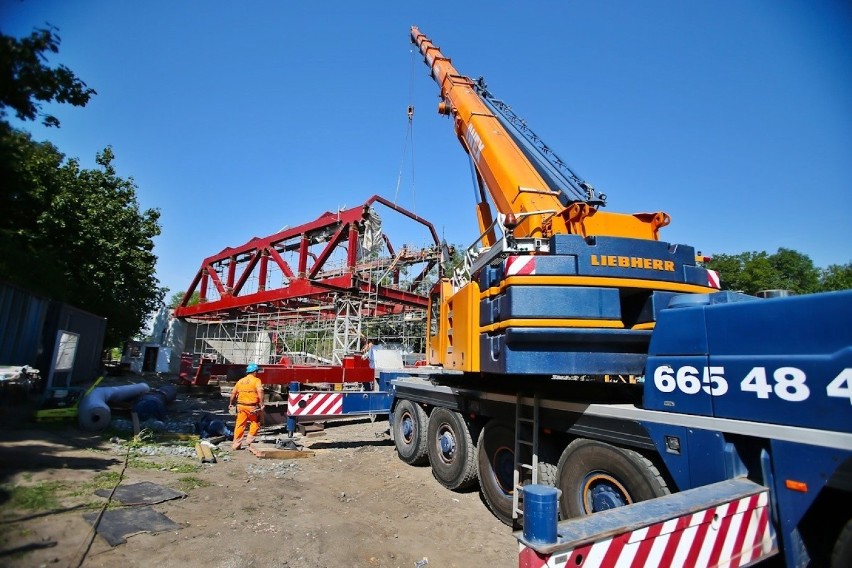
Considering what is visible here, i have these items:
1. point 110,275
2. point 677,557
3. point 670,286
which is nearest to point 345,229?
point 110,275

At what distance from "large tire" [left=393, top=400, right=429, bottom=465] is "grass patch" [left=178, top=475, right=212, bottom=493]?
337 centimetres

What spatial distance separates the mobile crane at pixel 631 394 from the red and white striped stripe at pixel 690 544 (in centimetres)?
1

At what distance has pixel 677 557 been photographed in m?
2.54

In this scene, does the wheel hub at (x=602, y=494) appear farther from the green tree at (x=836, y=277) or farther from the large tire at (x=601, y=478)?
the green tree at (x=836, y=277)

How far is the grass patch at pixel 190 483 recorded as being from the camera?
611 cm

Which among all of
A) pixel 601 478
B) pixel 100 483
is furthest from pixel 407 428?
pixel 601 478

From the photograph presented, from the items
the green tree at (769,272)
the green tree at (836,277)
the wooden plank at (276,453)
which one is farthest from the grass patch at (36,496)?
the green tree at (836,277)

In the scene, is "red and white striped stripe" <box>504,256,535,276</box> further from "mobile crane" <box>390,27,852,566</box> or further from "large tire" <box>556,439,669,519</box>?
"large tire" <box>556,439,669,519</box>

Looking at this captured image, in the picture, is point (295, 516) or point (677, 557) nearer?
point (677, 557)

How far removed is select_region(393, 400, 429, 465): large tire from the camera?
8.12 metres

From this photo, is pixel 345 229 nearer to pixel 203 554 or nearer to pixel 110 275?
pixel 110 275

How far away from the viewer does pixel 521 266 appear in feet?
14.3

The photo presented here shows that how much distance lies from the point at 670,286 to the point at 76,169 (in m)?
19.3

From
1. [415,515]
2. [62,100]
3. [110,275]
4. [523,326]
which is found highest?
[110,275]
